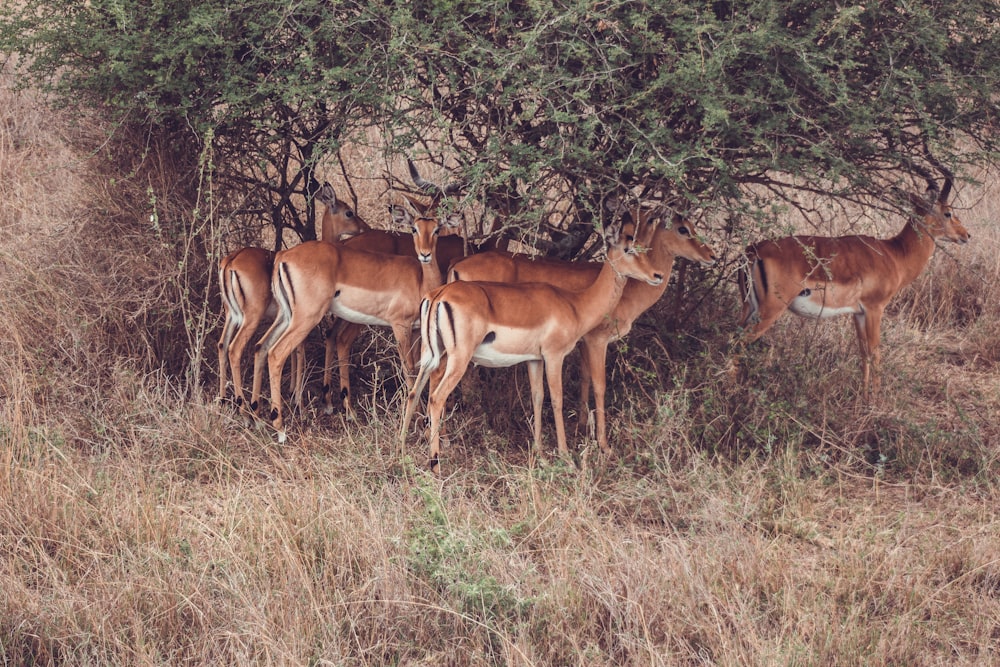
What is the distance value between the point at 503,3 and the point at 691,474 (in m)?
2.35

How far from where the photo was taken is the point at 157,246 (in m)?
6.84

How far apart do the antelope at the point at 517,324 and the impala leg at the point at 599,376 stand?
0.66ft

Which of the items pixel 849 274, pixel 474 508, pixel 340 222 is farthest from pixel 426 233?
pixel 849 274

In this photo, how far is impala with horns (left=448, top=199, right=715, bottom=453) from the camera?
6324mm

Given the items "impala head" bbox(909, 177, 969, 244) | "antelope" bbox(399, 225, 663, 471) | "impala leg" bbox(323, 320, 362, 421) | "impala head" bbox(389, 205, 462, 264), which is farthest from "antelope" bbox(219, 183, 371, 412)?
"impala head" bbox(909, 177, 969, 244)

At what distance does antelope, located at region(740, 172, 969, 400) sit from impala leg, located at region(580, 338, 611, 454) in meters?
→ 0.99

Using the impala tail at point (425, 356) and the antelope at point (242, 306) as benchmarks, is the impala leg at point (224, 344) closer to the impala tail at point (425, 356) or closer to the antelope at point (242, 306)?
the antelope at point (242, 306)

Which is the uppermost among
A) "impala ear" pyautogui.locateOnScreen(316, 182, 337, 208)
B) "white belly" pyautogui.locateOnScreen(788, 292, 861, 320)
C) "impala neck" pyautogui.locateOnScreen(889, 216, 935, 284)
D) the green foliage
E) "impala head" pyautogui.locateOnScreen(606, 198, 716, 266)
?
"impala ear" pyautogui.locateOnScreen(316, 182, 337, 208)

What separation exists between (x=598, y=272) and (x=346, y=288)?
53.6 inches

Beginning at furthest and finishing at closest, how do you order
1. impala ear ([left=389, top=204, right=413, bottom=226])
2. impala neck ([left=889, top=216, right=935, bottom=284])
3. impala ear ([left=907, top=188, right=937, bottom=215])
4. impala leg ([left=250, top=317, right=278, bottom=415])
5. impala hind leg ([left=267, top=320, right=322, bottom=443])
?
impala neck ([left=889, top=216, right=935, bottom=284]) < impala ear ([left=907, top=188, right=937, bottom=215]) < impala ear ([left=389, top=204, right=413, bottom=226]) < impala leg ([left=250, top=317, right=278, bottom=415]) < impala hind leg ([left=267, top=320, right=322, bottom=443])

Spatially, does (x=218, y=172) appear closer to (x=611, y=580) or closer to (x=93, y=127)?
(x=93, y=127)

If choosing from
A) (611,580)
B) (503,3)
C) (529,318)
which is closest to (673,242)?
(529,318)

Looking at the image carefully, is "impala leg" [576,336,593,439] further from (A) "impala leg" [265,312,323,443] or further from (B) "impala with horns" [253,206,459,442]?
(A) "impala leg" [265,312,323,443]

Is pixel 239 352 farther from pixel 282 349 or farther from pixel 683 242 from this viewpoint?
pixel 683 242
